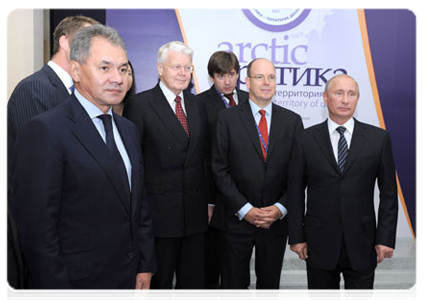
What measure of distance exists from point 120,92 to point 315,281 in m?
1.61

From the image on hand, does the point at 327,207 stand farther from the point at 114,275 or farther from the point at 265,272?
the point at 114,275

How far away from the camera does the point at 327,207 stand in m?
2.57

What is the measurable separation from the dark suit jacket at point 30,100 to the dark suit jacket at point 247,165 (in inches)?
42.5

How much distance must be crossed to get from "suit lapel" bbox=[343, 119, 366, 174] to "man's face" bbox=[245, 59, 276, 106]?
1.97 ft

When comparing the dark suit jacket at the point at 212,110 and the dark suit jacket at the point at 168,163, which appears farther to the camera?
the dark suit jacket at the point at 212,110

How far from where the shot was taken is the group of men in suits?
1.59 m

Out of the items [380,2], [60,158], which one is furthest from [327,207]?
[380,2]

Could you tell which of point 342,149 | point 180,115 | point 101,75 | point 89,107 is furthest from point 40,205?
point 342,149

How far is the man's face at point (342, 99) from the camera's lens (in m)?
2.59

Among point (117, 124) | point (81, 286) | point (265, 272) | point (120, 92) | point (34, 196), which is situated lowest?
point (265, 272)

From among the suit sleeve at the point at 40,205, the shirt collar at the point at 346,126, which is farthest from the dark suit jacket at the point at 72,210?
the shirt collar at the point at 346,126

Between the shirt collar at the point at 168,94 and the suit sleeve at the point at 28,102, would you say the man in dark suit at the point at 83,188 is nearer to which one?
the suit sleeve at the point at 28,102

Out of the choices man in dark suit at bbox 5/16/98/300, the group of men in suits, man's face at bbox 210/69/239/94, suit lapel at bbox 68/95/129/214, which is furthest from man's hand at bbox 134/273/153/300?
man's face at bbox 210/69/239/94

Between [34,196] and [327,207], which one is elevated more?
[34,196]
